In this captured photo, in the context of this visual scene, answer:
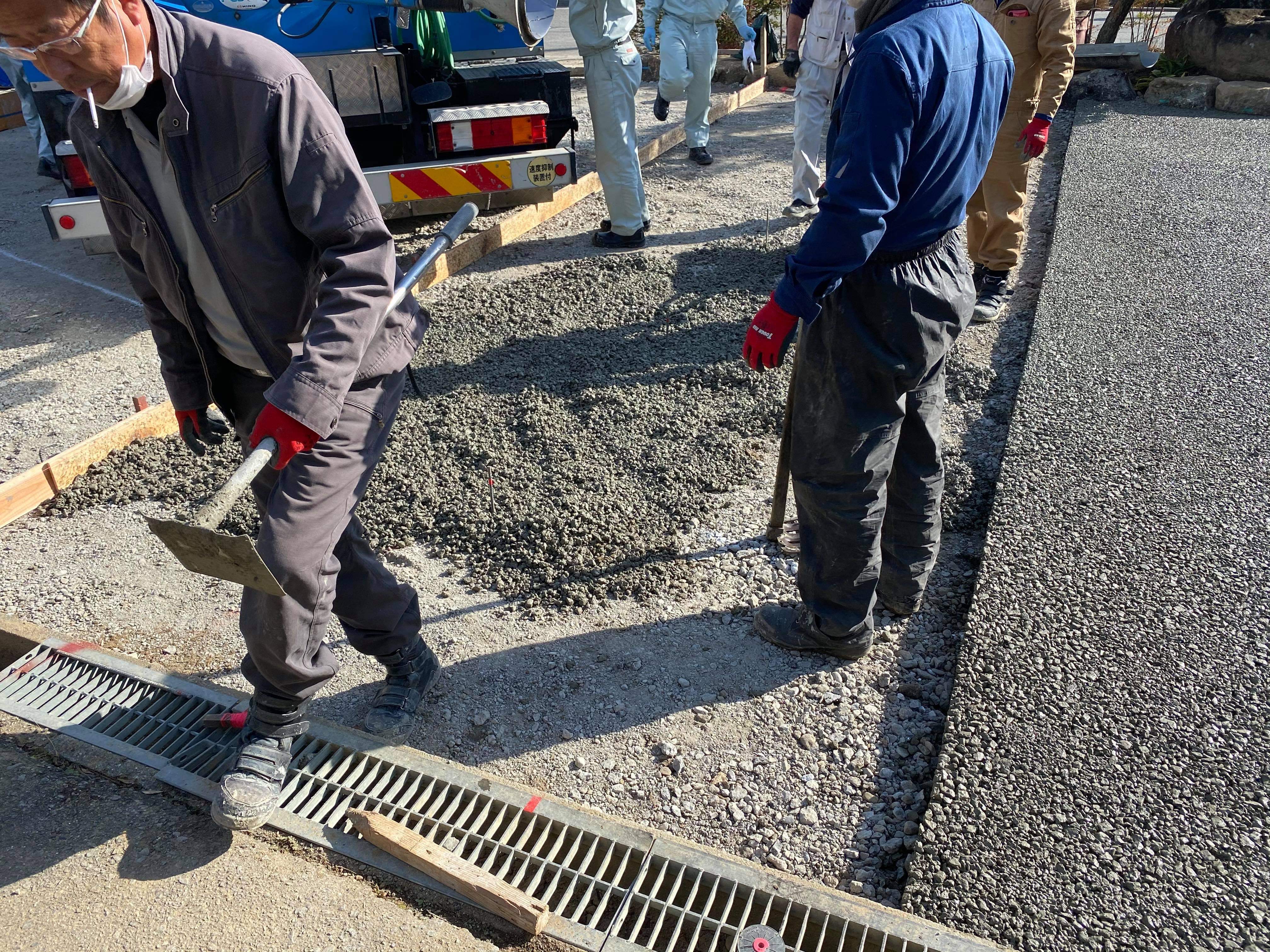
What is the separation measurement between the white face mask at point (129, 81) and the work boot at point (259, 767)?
1499mm

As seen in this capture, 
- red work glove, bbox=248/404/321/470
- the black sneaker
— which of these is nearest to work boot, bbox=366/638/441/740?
Result: red work glove, bbox=248/404/321/470

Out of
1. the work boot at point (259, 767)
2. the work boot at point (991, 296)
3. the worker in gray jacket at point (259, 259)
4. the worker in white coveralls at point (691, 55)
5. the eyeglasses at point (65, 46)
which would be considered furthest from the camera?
the worker in white coveralls at point (691, 55)

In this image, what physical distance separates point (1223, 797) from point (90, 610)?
3574mm

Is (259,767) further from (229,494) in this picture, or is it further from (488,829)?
(229,494)

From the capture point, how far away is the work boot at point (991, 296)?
5023 mm

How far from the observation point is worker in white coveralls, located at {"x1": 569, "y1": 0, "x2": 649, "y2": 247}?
566cm

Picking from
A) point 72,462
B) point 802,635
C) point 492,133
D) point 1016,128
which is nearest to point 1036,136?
point 1016,128

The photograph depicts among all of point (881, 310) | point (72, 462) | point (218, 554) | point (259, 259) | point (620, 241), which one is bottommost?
point (72, 462)

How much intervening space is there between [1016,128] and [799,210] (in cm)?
195

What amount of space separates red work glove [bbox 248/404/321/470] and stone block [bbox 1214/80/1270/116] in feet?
33.3

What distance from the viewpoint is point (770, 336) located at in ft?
8.00

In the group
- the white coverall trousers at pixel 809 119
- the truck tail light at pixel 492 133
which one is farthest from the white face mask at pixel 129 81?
the white coverall trousers at pixel 809 119

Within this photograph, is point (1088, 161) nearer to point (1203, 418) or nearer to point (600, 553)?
point (1203, 418)

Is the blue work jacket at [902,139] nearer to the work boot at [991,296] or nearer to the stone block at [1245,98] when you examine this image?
the work boot at [991,296]
